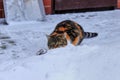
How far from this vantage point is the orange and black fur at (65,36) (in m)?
3.39

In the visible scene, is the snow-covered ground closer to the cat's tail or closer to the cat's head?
the cat's tail

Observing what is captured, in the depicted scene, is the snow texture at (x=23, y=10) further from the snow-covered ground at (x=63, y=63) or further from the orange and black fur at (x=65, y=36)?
the orange and black fur at (x=65, y=36)

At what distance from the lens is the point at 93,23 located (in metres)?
4.91

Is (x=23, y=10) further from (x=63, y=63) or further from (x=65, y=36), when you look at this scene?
(x=63, y=63)

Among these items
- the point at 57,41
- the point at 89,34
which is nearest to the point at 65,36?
the point at 57,41

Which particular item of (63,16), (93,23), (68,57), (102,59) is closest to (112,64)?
(102,59)

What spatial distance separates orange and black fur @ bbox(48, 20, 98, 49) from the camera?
3.39 m

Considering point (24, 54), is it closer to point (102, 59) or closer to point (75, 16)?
point (102, 59)

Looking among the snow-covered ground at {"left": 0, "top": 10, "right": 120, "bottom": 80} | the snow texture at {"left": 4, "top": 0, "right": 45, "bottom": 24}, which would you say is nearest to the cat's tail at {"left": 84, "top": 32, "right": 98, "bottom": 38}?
the snow-covered ground at {"left": 0, "top": 10, "right": 120, "bottom": 80}

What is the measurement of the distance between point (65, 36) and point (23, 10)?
5.28 feet

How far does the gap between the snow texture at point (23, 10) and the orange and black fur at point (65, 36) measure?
126 cm

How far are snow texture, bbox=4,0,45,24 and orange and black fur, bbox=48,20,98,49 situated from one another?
1.26 meters

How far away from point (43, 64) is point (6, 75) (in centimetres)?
29

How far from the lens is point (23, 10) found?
16.2ft
